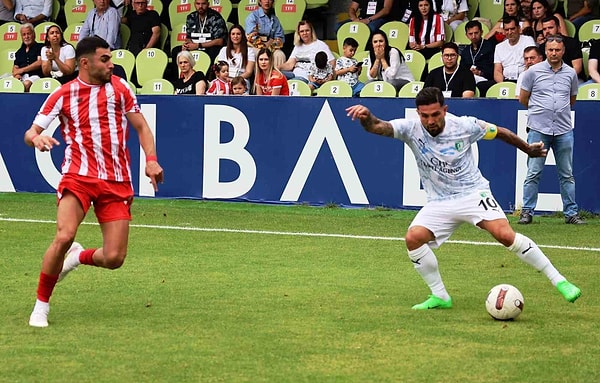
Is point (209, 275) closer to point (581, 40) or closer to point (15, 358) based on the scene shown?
point (15, 358)

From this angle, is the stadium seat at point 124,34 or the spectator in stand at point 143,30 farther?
the stadium seat at point 124,34

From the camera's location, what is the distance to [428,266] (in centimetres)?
805

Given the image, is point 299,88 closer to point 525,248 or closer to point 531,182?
point 531,182

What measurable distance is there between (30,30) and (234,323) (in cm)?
1200

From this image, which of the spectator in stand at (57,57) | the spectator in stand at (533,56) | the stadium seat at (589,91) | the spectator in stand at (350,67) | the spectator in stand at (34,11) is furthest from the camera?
the spectator in stand at (34,11)

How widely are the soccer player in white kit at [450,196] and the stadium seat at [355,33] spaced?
9.35 meters

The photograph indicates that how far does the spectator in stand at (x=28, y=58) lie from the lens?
59.4ft

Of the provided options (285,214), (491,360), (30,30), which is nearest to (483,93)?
(285,214)

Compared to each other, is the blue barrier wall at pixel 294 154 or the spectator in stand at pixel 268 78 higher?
the spectator in stand at pixel 268 78

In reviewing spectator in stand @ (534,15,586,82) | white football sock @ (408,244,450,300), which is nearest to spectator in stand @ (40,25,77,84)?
spectator in stand @ (534,15,586,82)

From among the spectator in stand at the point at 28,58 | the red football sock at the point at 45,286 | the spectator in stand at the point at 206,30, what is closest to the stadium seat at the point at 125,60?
the spectator in stand at the point at 206,30

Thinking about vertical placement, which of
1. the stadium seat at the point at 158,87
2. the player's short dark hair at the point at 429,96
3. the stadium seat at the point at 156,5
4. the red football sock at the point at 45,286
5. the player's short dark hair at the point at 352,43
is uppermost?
the stadium seat at the point at 156,5

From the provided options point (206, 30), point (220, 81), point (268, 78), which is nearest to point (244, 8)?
point (206, 30)

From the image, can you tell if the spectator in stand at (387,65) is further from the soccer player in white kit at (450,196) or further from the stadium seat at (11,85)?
the soccer player in white kit at (450,196)
